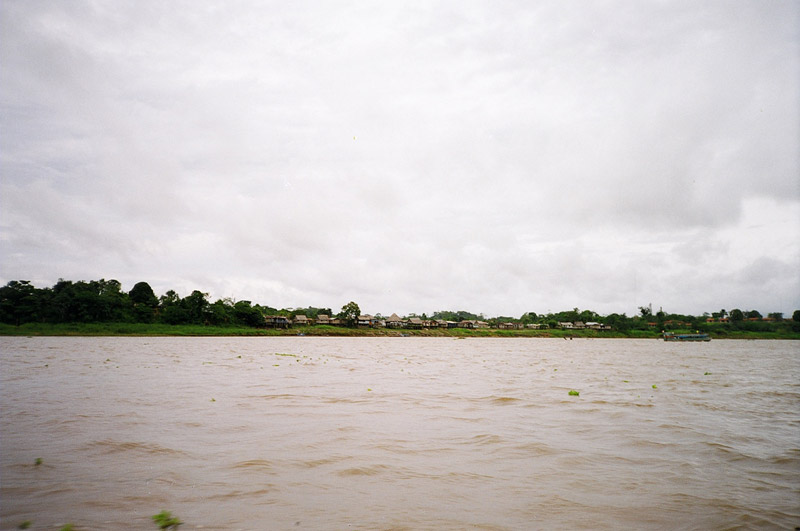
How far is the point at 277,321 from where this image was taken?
9962 centimetres

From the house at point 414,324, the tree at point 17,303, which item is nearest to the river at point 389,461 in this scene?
the tree at point 17,303

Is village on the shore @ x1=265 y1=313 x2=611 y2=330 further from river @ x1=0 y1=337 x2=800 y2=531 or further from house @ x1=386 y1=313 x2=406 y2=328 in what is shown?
river @ x1=0 y1=337 x2=800 y2=531

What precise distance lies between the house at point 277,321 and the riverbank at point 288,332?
14.3ft

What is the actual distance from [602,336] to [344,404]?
440 feet

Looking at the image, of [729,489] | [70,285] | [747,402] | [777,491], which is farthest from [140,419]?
[70,285]

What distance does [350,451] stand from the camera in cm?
693

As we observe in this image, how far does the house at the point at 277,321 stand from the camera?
3833 inches

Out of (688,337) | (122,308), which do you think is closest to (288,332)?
(122,308)

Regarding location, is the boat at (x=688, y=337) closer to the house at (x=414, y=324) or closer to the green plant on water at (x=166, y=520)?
the house at (x=414, y=324)

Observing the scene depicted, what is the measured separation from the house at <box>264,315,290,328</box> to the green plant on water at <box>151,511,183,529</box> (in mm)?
96029

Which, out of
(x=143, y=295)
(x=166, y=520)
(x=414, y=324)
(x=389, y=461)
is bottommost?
(x=414, y=324)

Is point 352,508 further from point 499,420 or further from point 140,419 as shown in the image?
point 140,419

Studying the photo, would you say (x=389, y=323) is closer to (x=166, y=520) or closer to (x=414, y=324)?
(x=414, y=324)

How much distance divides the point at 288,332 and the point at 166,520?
299ft
